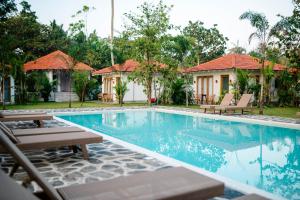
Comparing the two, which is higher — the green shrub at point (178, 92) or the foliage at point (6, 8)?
the foliage at point (6, 8)

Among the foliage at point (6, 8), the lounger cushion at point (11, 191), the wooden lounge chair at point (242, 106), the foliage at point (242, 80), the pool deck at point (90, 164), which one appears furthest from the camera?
the foliage at point (6, 8)

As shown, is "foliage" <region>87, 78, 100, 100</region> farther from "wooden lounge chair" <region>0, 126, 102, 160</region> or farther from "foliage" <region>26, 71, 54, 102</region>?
"wooden lounge chair" <region>0, 126, 102, 160</region>

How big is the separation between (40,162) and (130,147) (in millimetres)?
2246

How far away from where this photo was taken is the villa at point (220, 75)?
73.9ft

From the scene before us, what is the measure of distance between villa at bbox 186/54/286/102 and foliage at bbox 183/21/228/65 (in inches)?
547

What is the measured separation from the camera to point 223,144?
31.4 ft

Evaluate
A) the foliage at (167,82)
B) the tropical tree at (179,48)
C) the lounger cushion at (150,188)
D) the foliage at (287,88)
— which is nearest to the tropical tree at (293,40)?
the foliage at (287,88)

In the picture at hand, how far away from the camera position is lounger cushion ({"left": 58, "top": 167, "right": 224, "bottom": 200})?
8.81ft

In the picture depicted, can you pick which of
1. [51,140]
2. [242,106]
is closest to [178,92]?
[242,106]

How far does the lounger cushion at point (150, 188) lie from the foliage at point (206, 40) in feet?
120

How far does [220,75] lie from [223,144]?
48.2 ft

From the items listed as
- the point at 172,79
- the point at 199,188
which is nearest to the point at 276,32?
the point at 172,79

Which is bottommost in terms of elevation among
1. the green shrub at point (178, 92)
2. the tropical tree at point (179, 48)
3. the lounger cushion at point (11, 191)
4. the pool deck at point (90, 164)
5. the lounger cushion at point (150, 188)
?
the pool deck at point (90, 164)

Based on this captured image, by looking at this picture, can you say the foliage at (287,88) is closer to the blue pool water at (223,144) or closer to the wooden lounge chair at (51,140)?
the blue pool water at (223,144)
